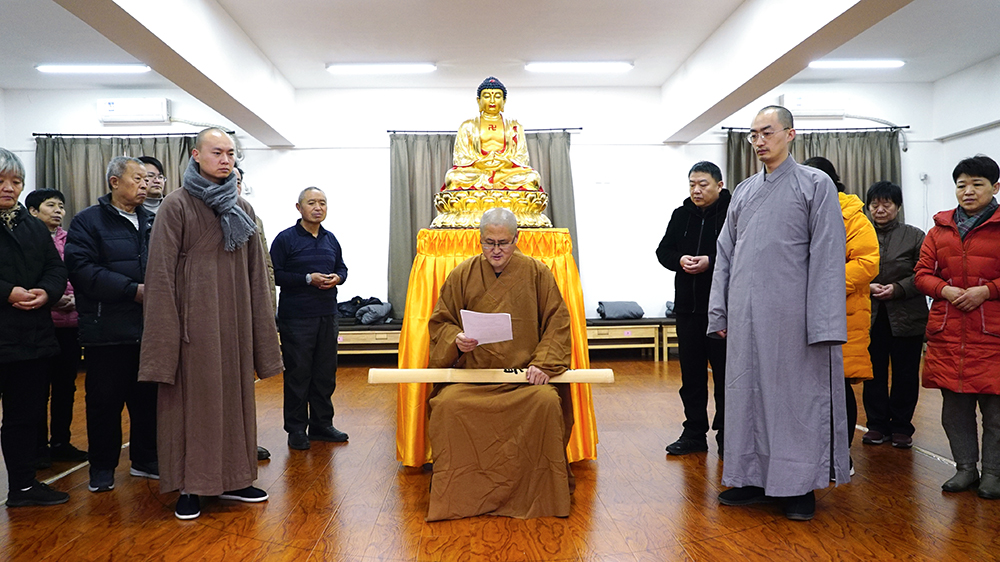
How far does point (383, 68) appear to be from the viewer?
6793 millimetres

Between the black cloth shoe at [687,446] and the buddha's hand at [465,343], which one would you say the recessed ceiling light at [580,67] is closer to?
the black cloth shoe at [687,446]

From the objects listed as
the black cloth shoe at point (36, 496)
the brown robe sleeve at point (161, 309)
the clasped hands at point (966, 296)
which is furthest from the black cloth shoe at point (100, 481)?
the clasped hands at point (966, 296)

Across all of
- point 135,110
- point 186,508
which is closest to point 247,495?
point 186,508

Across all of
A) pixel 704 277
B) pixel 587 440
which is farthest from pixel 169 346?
pixel 704 277

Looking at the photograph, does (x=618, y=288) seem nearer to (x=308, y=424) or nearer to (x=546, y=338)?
(x=308, y=424)

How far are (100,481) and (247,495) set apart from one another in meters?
0.70

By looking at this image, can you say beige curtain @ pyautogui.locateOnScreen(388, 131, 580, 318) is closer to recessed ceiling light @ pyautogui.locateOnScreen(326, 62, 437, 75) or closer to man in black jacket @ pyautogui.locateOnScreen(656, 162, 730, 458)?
recessed ceiling light @ pyautogui.locateOnScreen(326, 62, 437, 75)

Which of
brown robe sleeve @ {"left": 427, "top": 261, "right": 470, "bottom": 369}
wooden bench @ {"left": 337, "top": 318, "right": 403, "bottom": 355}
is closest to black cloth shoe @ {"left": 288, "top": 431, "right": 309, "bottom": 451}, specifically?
brown robe sleeve @ {"left": 427, "top": 261, "right": 470, "bottom": 369}

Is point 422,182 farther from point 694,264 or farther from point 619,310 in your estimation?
point 694,264

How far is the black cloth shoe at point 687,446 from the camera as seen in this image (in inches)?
134

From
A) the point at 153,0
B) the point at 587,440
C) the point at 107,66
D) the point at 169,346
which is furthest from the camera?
the point at 107,66

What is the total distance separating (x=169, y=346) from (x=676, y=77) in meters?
5.95

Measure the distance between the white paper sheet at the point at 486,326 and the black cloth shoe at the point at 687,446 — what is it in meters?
1.34

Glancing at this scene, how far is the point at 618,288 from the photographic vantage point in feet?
25.0
